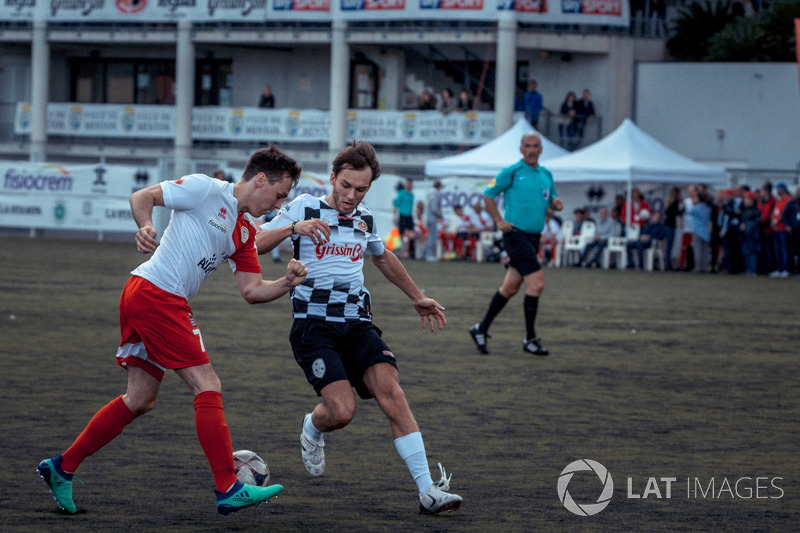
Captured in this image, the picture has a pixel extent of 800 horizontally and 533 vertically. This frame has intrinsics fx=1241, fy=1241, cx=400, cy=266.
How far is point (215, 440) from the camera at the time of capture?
5.28 meters

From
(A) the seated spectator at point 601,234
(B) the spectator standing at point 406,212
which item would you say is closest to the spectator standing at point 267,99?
(B) the spectator standing at point 406,212

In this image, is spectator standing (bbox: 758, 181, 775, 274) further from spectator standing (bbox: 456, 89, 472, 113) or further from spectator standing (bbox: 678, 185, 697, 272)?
spectator standing (bbox: 456, 89, 472, 113)

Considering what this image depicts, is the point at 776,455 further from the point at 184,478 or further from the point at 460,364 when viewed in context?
the point at 460,364

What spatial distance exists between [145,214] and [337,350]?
1.19m

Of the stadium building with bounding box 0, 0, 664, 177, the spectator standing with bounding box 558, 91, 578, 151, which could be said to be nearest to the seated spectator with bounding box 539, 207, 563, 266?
the spectator standing with bounding box 558, 91, 578, 151

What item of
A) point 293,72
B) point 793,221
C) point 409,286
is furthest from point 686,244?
point 409,286

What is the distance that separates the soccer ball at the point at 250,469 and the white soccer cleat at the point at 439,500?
2.44 ft

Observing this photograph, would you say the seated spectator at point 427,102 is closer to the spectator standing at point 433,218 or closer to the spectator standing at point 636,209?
the spectator standing at point 433,218

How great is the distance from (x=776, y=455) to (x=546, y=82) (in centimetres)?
3454

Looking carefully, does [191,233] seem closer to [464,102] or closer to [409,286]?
[409,286]

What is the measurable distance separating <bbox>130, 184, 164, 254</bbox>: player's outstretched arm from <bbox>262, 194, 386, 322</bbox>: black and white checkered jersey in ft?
2.32

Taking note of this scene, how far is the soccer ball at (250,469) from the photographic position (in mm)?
5637

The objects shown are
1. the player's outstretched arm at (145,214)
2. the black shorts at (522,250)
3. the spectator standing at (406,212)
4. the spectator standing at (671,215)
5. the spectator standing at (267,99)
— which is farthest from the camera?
the spectator standing at (267,99)

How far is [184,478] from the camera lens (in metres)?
6.20
